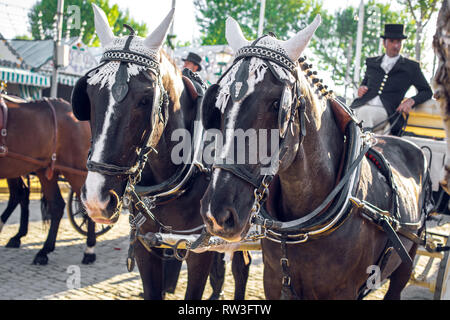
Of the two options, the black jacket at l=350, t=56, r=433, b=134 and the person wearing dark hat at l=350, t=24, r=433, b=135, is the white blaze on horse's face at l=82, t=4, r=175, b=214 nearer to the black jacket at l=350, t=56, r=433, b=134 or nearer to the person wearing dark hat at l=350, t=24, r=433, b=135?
the person wearing dark hat at l=350, t=24, r=433, b=135

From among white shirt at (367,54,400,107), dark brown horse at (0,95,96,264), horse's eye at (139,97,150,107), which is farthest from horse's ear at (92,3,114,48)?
dark brown horse at (0,95,96,264)

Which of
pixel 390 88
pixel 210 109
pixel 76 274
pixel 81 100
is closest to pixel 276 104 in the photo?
pixel 210 109

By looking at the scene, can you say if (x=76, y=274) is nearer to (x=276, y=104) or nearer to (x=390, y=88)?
(x=390, y=88)

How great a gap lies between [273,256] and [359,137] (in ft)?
2.74

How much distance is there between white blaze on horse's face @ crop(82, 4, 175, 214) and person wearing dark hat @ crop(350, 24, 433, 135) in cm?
246

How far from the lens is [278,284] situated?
2.62 meters

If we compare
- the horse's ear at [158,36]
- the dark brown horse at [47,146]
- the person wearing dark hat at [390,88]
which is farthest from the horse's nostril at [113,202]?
the dark brown horse at [47,146]

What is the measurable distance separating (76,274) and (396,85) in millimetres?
4226

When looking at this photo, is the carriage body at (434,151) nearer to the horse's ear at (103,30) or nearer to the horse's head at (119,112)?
the horse's head at (119,112)

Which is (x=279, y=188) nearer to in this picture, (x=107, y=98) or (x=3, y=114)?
(x=107, y=98)

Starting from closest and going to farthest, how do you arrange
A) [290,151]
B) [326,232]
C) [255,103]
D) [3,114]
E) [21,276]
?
[255,103] < [290,151] < [326,232] < [21,276] < [3,114]

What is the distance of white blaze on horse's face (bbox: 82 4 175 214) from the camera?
96.1 inches

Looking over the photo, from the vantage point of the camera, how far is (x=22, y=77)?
14.7 meters
